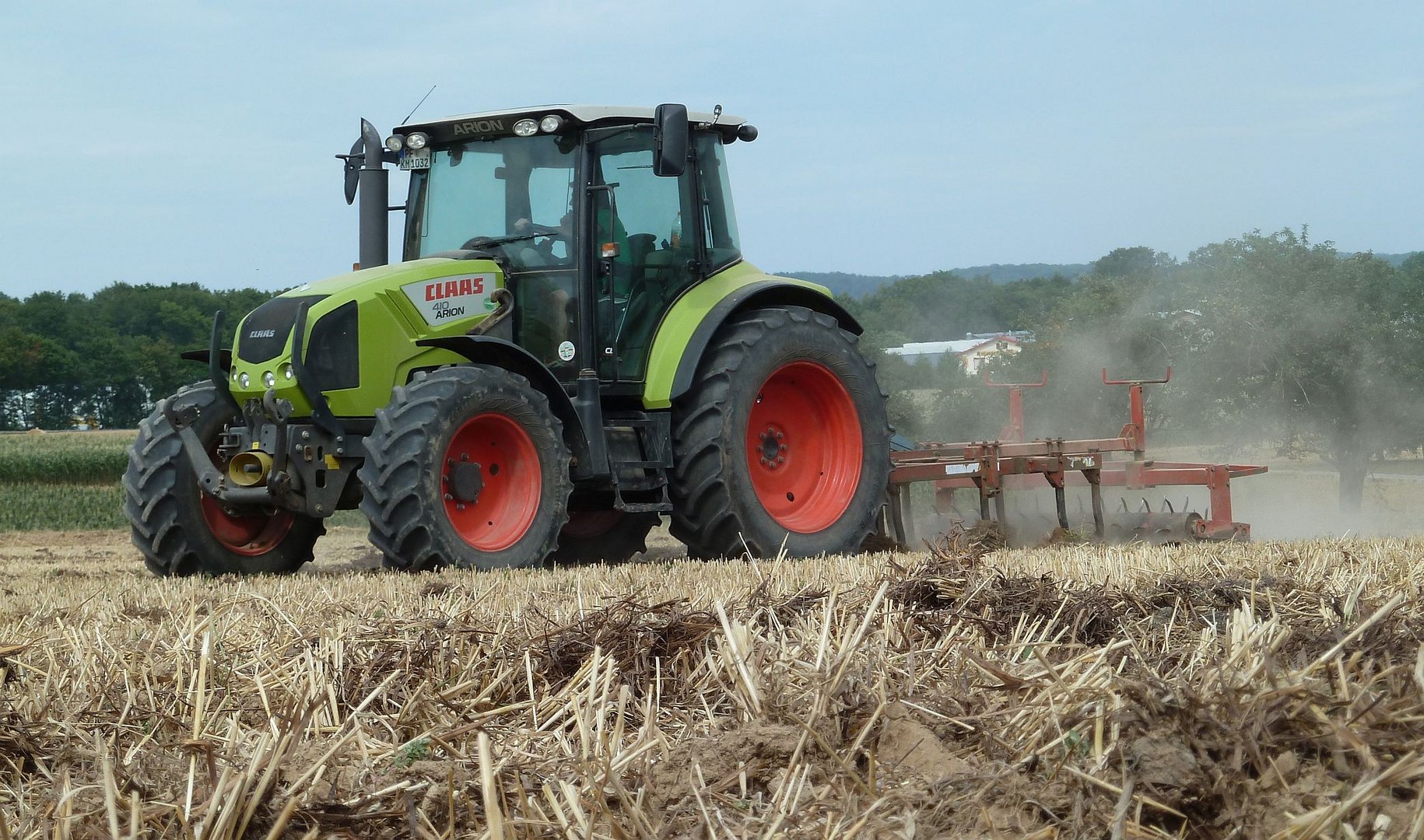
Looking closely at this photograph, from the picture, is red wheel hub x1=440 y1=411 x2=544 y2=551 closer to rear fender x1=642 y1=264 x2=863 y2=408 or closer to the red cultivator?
rear fender x1=642 y1=264 x2=863 y2=408

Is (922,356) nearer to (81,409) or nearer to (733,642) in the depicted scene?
(733,642)

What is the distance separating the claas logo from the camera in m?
7.02

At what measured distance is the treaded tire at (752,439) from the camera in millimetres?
7445

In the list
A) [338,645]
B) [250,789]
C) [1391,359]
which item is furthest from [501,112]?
[1391,359]

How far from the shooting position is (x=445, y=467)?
6.70 metres

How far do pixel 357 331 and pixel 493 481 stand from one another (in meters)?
1.01

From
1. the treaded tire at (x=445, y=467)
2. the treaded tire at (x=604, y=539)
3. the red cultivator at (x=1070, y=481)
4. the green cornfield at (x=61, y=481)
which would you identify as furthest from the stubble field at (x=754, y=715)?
the green cornfield at (x=61, y=481)

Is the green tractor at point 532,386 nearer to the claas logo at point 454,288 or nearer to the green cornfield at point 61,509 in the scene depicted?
the claas logo at point 454,288

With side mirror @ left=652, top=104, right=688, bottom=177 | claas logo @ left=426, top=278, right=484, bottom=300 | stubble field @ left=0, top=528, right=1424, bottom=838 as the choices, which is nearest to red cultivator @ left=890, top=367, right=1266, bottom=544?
side mirror @ left=652, top=104, right=688, bottom=177

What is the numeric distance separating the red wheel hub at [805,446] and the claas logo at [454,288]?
1811 millimetres

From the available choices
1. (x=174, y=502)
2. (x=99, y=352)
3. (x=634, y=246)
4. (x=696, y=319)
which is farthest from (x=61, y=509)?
(x=99, y=352)

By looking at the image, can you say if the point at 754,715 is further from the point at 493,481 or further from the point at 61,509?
the point at 61,509

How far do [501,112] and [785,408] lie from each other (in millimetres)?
2453

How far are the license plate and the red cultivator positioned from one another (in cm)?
340
